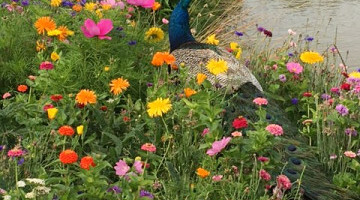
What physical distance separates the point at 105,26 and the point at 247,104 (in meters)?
0.92

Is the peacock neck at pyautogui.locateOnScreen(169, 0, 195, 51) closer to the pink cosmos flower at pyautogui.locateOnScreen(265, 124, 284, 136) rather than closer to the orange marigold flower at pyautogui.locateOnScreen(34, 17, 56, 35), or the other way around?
the orange marigold flower at pyautogui.locateOnScreen(34, 17, 56, 35)

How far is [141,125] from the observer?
3.26 m

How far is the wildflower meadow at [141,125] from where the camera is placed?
106 inches

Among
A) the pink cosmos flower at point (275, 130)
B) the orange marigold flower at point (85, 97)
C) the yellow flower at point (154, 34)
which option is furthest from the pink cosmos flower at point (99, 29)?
the pink cosmos flower at point (275, 130)

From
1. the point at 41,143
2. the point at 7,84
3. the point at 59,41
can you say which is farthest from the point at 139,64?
the point at 41,143

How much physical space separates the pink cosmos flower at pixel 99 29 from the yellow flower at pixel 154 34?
2.34 ft

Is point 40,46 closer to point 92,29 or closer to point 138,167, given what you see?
point 92,29

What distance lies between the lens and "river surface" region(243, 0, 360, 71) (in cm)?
827

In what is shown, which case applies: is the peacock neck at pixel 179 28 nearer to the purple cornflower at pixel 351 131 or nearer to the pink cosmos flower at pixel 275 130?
the purple cornflower at pixel 351 131

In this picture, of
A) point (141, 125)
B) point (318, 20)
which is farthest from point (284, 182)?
point (318, 20)

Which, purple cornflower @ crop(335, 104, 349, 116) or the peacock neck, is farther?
the peacock neck

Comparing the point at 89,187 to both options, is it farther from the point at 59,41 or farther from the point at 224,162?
the point at 59,41

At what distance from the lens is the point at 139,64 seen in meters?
4.14

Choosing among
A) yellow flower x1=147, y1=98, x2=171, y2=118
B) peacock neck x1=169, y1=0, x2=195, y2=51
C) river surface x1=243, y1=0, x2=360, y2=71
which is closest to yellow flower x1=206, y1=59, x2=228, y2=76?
yellow flower x1=147, y1=98, x2=171, y2=118
